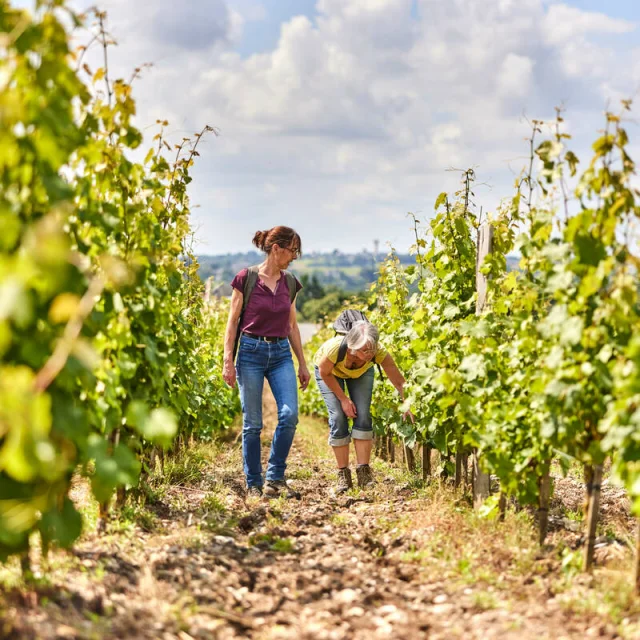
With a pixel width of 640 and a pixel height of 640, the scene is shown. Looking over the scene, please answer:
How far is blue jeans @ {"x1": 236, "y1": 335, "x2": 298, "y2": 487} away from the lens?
5320 mm

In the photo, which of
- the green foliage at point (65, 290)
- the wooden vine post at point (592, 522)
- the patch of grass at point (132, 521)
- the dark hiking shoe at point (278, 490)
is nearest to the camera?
the green foliage at point (65, 290)

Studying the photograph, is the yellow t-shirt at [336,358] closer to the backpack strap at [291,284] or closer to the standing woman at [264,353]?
the standing woman at [264,353]

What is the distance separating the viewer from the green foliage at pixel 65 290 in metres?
2.02

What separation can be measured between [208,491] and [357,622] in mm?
2608

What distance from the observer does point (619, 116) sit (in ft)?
10.7

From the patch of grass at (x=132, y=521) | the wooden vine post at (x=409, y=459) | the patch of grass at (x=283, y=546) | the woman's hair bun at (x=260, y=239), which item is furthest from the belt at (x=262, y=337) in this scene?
the wooden vine post at (x=409, y=459)

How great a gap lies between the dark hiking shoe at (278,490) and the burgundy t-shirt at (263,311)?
45.3 inches

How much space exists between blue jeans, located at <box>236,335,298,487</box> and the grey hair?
0.51 m

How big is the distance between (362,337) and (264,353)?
0.77 m

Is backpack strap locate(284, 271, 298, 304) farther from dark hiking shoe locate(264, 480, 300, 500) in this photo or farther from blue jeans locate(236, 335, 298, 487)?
dark hiking shoe locate(264, 480, 300, 500)

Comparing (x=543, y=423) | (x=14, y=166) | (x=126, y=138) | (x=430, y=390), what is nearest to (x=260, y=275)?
(x=430, y=390)

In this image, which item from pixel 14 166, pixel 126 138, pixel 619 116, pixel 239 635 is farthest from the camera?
pixel 126 138

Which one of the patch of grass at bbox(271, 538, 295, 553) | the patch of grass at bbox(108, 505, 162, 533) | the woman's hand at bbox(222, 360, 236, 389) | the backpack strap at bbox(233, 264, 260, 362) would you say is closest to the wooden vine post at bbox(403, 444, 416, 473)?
the woman's hand at bbox(222, 360, 236, 389)

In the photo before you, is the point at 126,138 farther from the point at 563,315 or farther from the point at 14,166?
the point at 563,315
